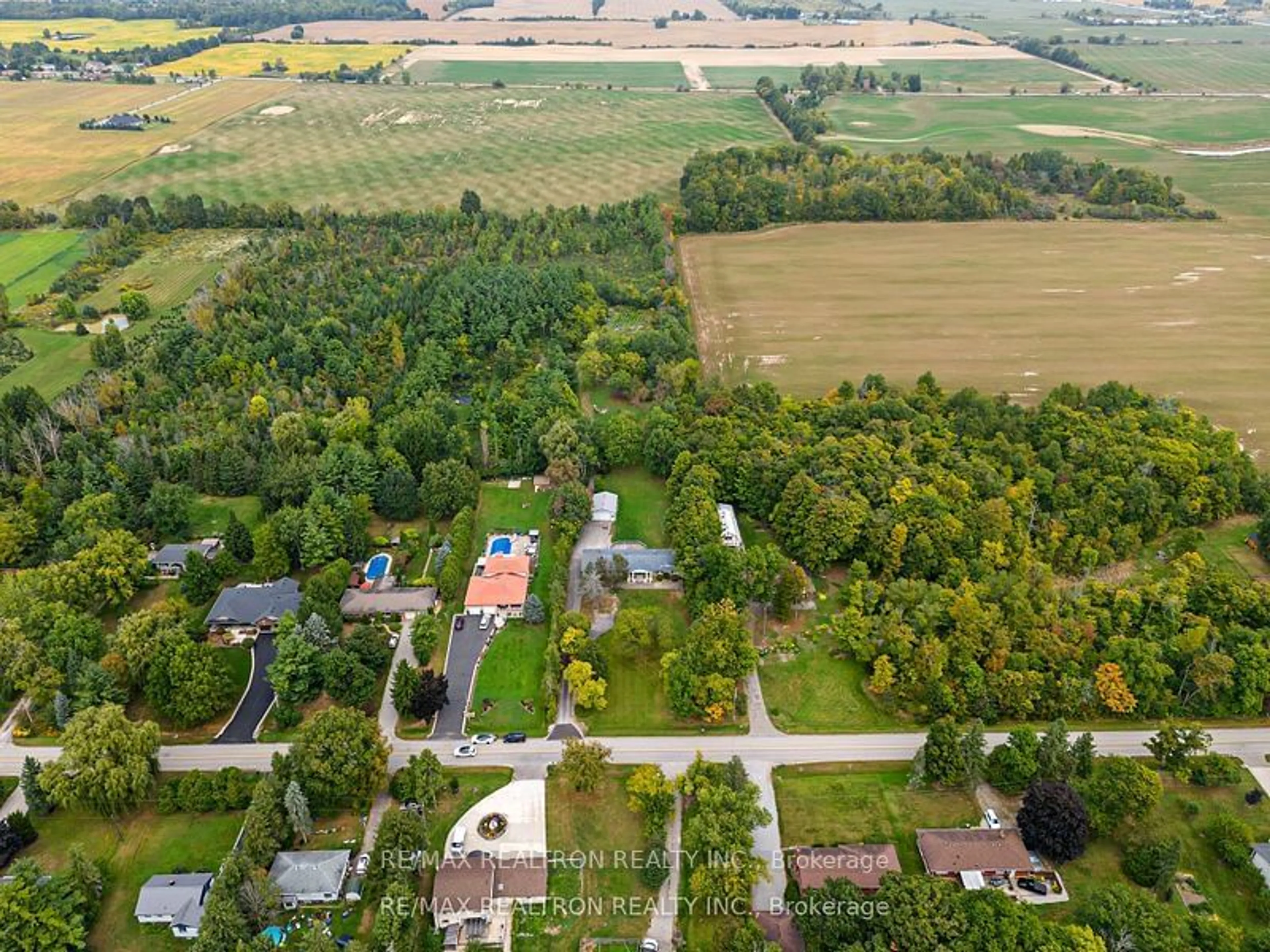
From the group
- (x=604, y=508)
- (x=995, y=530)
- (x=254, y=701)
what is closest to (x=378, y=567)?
(x=254, y=701)

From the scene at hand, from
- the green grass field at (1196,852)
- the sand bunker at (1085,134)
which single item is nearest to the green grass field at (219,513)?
the green grass field at (1196,852)

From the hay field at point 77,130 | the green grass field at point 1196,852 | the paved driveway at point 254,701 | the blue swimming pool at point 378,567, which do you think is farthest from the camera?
the hay field at point 77,130

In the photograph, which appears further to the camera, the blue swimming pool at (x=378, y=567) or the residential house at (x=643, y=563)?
the blue swimming pool at (x=378, y=567)

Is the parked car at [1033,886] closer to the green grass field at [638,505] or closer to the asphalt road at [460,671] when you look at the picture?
the asphalt road at [460,671]

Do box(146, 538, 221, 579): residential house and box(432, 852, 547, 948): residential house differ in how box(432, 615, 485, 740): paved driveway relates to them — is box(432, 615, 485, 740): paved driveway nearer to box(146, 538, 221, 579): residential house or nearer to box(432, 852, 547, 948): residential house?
box(432, 852, 547, 948): residential house

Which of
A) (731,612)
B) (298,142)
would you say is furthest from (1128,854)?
(298,142)

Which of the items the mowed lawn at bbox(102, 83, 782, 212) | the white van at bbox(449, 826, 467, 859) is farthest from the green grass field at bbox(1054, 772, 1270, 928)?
the mowed lawn at bbox(102, 83, 782, 212)

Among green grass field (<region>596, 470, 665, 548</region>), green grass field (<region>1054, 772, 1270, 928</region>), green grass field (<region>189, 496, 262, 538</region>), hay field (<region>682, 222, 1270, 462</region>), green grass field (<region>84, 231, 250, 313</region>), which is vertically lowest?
green grass field (<region>1054, 772, 1270, 928</region>)
